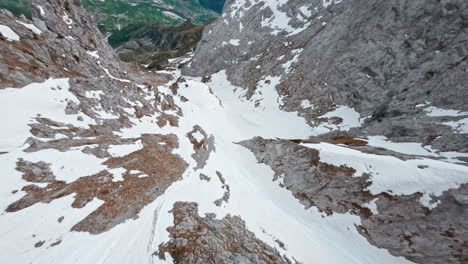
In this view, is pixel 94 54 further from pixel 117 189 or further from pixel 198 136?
pixel 117 189

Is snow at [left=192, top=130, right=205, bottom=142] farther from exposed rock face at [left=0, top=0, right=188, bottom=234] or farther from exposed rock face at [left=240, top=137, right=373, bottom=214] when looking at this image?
exposed rock face at [left=240, top=137, right=373, bottom=214]

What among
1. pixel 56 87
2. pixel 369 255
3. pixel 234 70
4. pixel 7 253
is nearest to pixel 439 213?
pixel 369 255

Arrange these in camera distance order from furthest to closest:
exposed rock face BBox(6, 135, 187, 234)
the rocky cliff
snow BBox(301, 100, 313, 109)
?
snow BBox(301, 100, 313, 109), the rocky cliff, exposed rock face BBox(6, 135, 187, 234)

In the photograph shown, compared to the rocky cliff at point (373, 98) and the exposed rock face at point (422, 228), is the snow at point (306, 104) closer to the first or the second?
the rocky cliff at point (373, 98)

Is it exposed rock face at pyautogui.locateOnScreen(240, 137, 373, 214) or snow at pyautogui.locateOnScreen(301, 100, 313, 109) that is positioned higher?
snow at pyautogui.locateOnScreen(301, 100, 313, 109)

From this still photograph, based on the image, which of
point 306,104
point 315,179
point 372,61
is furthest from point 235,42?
point 315,179

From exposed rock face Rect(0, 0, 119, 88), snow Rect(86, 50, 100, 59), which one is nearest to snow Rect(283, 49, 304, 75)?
exposed rock face Rect(0, 0, 119, 88)
